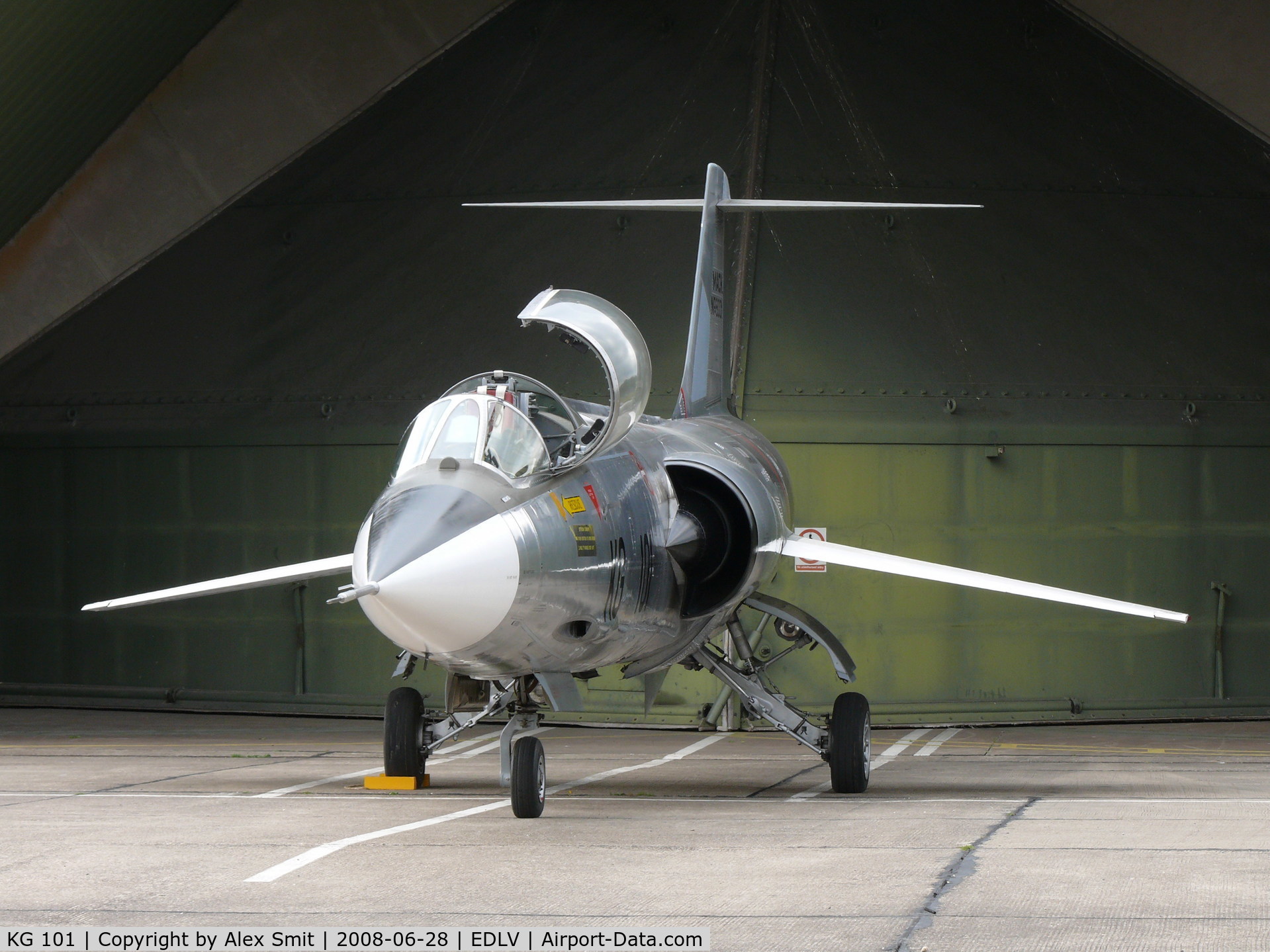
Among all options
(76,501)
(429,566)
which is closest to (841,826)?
(429,566)

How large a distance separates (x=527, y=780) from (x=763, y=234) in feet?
31.6

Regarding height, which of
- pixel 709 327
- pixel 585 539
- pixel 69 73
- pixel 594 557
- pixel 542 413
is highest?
pixel 69 73

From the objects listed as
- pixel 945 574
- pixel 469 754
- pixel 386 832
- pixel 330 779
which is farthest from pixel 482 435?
pixel 469 754

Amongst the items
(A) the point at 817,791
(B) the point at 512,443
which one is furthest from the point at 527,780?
(A) the point at 817,791

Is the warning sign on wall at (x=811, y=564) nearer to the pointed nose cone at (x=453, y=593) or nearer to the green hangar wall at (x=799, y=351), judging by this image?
the green hangar wall at (x=799, y=351)

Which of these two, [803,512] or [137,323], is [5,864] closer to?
[803,512]

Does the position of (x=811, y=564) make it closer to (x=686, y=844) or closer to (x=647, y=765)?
(x=647, y=765)

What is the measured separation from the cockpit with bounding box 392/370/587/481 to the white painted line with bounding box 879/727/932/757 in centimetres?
612

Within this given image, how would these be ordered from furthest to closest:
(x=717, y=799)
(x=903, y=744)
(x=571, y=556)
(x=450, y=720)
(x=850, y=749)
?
(x=903, y=744)
(x=450, y=720)
(x=850, y=749)
(x=717, y=799)
(x=571, y=556)

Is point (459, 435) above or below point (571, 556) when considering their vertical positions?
above

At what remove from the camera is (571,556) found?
8.98 meters

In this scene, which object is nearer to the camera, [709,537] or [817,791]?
[709,537]

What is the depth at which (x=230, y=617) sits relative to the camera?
1792 centimetres

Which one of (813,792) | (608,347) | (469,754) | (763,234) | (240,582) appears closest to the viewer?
(608,347)
